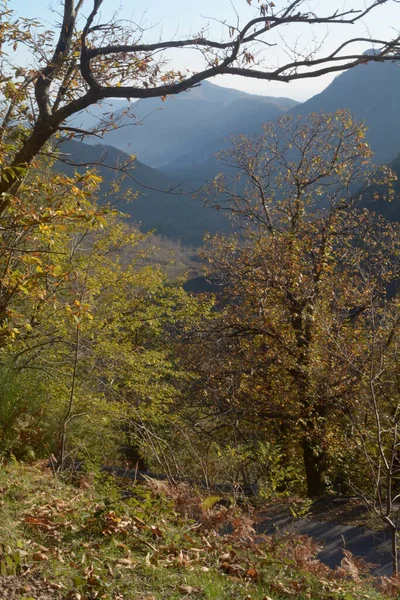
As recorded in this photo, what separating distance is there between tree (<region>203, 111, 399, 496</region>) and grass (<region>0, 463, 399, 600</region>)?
18.5ft

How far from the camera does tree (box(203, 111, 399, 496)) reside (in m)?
11.6

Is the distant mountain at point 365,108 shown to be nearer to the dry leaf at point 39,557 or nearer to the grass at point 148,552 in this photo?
the grass at point 148,552

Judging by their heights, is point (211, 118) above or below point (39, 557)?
above

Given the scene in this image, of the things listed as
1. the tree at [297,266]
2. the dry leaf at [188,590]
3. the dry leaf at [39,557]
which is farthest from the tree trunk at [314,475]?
the dry leaf at [39,557]

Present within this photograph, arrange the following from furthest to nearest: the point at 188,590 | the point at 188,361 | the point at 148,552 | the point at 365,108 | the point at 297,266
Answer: the point at 365,108
the point at 188,361
the point at 297,266
the point at 148,552
the point at 188,590

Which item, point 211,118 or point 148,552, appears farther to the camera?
point 211,118

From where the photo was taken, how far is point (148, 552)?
13.7ft

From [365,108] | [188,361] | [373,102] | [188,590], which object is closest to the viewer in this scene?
[188,590]

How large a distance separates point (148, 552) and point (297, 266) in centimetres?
894

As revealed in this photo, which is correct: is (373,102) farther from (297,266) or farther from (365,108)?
(297,266)

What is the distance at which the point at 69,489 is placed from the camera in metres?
5.64

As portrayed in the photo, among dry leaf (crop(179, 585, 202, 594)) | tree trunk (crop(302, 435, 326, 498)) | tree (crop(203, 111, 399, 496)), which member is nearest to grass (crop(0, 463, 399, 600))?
dry leaf (crop(179, 585, 202, 594))

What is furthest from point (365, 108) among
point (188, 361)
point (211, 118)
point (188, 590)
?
point (188, 590)

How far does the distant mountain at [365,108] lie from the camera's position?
85.8 meters
